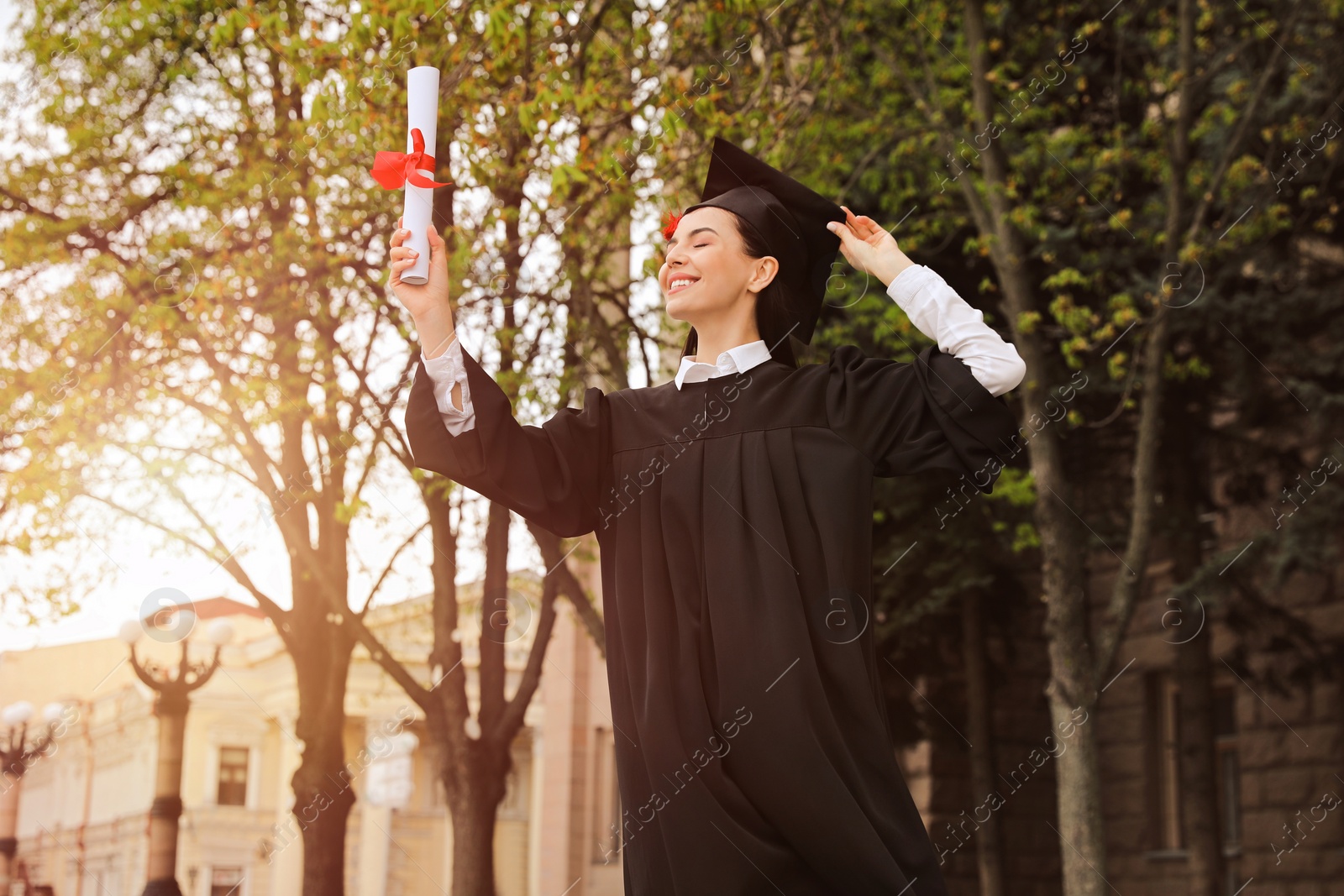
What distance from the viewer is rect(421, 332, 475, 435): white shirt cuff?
2.80 metres

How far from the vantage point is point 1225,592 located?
11734 mm

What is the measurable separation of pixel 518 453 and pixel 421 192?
0.58m

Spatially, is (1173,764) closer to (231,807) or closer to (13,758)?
(13,758)

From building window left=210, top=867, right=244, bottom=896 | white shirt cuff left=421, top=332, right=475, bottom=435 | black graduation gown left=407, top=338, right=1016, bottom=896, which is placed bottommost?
black graduation gown left=407, top=338, right=1016, bottom=896

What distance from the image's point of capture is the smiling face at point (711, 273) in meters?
3.07

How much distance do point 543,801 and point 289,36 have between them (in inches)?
499

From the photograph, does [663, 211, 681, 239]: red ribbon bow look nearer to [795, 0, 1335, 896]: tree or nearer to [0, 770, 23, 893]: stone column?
[795, 0, 1335, 896]: tree

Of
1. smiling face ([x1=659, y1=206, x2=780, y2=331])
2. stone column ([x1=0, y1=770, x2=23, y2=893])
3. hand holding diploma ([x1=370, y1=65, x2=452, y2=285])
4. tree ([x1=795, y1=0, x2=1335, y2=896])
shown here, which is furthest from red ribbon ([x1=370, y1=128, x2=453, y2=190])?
stone column ([x1=0, y1=770, x2=23, y2=893])

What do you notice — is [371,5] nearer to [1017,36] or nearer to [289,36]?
[289,36]

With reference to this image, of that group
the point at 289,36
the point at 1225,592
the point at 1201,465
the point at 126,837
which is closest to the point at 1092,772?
the point at 1225,592

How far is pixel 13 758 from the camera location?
1360 centimetres

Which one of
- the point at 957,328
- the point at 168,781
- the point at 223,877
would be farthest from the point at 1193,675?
the point at 223,877

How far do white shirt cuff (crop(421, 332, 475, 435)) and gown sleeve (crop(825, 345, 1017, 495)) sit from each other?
0.77 meters

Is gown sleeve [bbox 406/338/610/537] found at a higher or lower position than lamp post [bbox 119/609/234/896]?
lower
